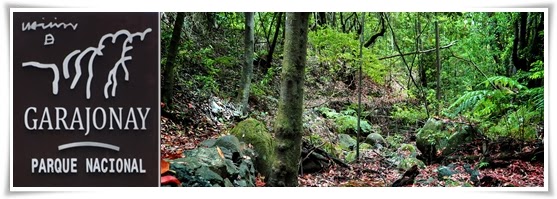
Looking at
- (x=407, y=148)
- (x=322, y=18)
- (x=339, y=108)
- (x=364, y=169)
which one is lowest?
(x=364, y=169)

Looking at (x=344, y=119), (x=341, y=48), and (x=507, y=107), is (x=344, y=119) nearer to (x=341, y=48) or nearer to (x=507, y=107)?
(x=341, y=48)

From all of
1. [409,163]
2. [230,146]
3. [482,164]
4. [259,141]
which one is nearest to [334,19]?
[409,163]

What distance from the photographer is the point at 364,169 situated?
7.09m

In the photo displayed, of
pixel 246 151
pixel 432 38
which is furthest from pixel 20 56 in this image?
pixel 432 38

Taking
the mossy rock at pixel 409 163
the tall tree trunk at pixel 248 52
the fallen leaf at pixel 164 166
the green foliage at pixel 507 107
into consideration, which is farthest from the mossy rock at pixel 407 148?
the fallen leaf at pixel 164 166

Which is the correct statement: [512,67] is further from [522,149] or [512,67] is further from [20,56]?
[20,56]

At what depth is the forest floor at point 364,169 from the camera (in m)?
5.68

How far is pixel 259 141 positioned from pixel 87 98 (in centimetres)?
284

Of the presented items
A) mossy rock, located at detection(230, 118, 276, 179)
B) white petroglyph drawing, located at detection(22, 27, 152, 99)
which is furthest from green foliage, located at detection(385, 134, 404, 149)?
white petroglyph drawing, located at detection(22, 27, 152, 99)

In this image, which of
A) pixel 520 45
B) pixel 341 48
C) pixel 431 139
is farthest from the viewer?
pixel 431 139

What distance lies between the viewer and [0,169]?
11.6ft

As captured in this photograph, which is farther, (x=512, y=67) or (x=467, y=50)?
(x=467, y=50)

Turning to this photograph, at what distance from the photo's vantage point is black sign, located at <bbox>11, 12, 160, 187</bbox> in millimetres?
3318

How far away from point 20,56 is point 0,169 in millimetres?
894
